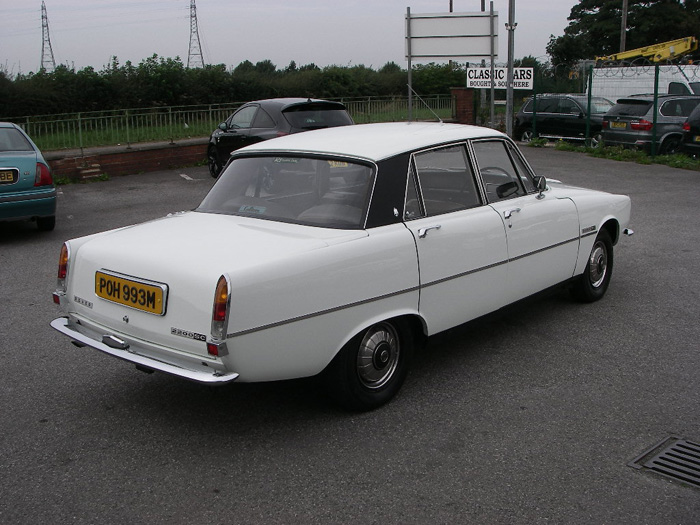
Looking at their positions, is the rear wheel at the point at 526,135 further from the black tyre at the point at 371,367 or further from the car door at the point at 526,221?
the black tyre at the point at 371,367

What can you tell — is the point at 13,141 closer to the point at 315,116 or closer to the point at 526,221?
the point at 315,116

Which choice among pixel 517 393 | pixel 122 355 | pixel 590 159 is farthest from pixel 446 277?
pixel 590 159

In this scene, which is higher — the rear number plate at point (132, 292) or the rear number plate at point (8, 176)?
the rear number plate at point (8, 176)

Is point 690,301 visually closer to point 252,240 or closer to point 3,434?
point 252,240

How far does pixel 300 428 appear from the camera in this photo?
4340mm

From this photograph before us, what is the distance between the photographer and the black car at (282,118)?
546 inches

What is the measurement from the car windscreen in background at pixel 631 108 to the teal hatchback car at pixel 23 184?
13456 millimetres

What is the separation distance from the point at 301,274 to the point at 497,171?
2.32m

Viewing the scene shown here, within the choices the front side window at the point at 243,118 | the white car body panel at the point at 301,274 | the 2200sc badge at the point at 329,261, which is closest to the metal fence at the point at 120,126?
the front side window at the point at 243,118

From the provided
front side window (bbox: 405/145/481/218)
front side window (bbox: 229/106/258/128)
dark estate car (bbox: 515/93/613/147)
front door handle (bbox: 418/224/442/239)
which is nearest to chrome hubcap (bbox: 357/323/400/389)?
front door handle (bbox: 418/224/442/239)

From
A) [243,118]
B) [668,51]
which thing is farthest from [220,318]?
[668,51]

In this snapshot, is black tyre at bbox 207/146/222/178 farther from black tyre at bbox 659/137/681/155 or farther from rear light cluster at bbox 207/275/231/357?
rear light cluster at bbox 207/275/231/357

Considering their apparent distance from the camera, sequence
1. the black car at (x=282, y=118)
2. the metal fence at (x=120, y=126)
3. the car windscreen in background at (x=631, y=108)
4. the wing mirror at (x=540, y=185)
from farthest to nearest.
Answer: the car windscreen in background at (x=631, y=108) → the metal fence at (x=120, y=126) → the black car at (x=282, y=118) → the wing mirror at (x=540, y=185)

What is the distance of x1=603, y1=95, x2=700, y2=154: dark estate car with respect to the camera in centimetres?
1767
